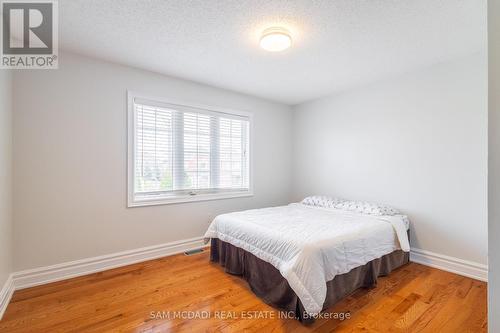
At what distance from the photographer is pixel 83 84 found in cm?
251

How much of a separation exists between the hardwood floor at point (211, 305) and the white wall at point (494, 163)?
0.87 m

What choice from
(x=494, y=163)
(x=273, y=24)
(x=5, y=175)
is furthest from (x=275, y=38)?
(x=5, y=175)

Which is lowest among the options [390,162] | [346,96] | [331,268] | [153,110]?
[331,268]

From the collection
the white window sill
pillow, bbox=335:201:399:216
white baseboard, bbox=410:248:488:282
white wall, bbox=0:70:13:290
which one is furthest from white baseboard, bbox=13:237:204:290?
white baseboard, bbox=410:248:488:282

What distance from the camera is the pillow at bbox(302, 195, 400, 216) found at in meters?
2.82

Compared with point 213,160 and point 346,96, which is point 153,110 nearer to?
point 213,160

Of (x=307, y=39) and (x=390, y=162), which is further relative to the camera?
(x=390, y=162)

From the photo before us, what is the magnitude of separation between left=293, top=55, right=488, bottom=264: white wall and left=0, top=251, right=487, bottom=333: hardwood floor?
0.58 metres

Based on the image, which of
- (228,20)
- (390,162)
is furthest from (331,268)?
(228,20)

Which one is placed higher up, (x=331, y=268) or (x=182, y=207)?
(x=182, y=207)

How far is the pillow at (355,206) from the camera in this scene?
2822 mm

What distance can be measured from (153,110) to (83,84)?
77cm

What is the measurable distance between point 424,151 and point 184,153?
309cm

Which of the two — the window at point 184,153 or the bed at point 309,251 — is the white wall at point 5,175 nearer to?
the window at point 184,153
